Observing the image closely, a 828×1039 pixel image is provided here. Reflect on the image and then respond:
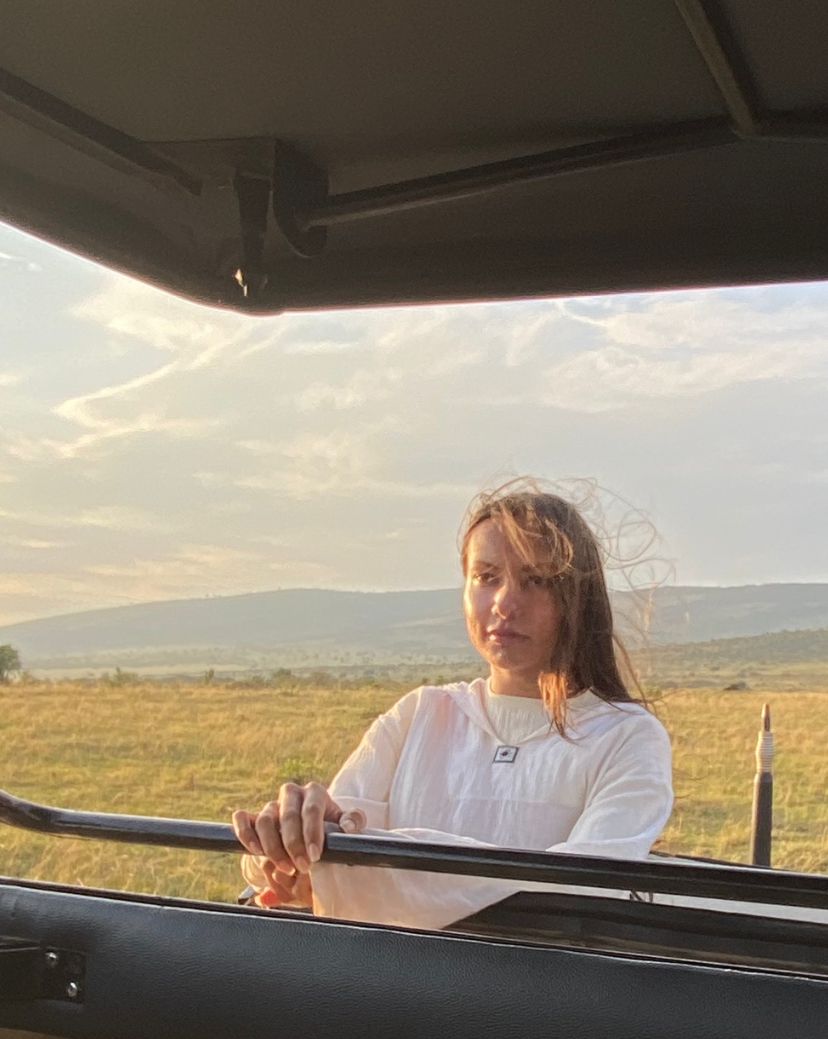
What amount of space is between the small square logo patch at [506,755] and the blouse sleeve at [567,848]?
108 millimetres

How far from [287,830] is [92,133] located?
73 cm

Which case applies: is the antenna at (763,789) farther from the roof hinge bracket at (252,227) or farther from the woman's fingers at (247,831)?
the roof hinge bracket at (252,227)

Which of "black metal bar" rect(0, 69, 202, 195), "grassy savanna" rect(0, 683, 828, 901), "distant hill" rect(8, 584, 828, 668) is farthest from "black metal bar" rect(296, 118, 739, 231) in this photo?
"grassy savanna" rect(0, 683, 828, 901)

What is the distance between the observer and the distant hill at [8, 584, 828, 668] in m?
1.39

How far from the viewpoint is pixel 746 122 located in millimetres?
1218

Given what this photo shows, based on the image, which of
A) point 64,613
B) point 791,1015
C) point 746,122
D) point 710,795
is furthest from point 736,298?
point 64,613

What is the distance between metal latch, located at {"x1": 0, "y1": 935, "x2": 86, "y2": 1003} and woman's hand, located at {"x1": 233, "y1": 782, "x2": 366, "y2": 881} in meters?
0.20

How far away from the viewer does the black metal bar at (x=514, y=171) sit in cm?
127

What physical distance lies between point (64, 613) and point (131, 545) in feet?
0.36

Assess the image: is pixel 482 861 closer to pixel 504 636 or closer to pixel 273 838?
pixel 273 838

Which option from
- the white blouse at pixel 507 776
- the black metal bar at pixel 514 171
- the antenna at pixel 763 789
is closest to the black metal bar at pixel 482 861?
the white blouse at pixel 507 776

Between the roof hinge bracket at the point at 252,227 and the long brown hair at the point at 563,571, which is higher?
the roof hinge bracket at the point at 252,227

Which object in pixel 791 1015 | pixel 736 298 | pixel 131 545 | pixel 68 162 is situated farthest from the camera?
pixel 131 545

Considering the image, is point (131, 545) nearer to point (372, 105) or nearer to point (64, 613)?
point (64, 613)
